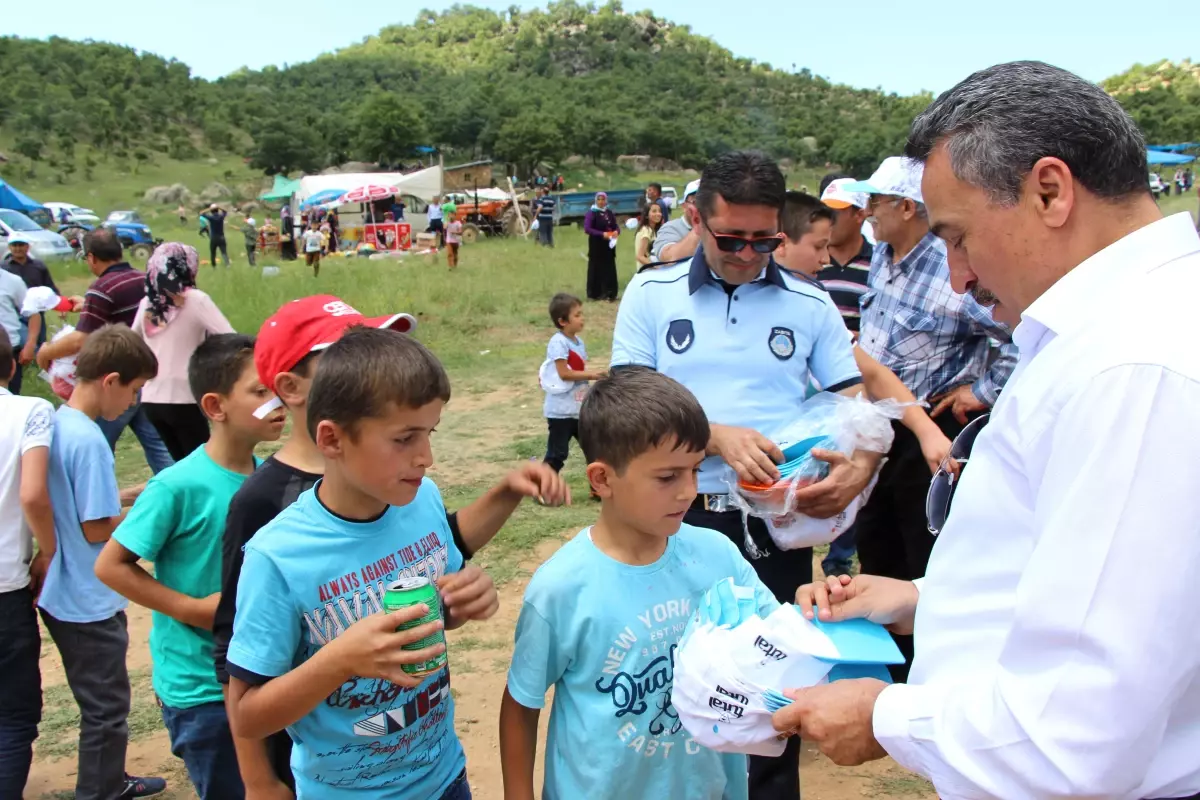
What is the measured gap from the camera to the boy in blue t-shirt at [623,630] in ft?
6.82

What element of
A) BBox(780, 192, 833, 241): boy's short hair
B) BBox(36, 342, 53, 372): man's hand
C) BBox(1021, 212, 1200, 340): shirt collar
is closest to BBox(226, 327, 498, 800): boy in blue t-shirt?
BBox(1021, 212, 1200, 340): shirt collar

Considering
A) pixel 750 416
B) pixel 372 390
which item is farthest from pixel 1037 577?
pixel 750 416

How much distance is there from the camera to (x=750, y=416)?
9.73 feet

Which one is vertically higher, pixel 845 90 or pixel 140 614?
pixel 845 90

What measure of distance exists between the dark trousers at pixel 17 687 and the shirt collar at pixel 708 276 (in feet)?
8.33

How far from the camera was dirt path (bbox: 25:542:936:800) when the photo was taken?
3.43 meters

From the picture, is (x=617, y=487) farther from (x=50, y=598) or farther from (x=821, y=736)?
(x=50, y=598)

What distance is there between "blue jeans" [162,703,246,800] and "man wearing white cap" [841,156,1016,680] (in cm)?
274

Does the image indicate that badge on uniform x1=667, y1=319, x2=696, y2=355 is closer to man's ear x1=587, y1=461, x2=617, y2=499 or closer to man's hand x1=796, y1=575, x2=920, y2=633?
man's ear x1=587, y1=461, x2=617, y2=499

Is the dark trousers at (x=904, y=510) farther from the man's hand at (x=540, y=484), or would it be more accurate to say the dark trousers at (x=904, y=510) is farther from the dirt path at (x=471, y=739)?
the man's hand at (x=540, y=484)

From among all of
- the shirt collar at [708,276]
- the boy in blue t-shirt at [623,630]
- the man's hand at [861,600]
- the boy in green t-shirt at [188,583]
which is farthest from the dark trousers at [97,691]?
the man's hand at [861,600]

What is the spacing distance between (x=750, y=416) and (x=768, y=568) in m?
0.54

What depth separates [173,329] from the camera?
5664mm

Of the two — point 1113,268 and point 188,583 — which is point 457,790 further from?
point 1113,268
